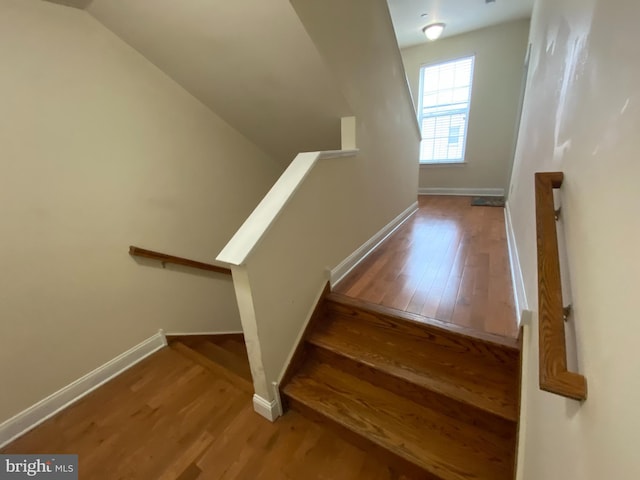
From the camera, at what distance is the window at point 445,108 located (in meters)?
4.41

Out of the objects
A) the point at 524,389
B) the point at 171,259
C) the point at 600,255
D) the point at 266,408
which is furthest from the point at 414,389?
the point at 171,259

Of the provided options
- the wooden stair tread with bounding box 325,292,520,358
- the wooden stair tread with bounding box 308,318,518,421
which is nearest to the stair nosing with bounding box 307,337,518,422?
the wooden stair tread with bounding box 308,318,518,421

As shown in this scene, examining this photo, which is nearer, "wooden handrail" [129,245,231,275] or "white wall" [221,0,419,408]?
"white wall" [221,0,419,408]

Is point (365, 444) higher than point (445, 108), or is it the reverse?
point (445, 108)

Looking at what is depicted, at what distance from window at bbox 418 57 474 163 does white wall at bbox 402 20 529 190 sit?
0.10 meters

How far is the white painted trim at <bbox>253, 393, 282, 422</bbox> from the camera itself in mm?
1527

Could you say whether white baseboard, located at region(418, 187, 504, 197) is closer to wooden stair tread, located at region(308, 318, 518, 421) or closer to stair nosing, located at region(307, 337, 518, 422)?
wooden stair tread, located at region(308, 318, 518, 421)

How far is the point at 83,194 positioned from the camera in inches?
67.7

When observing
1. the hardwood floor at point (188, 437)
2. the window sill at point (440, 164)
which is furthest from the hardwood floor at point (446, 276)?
the window sill at point (440, 164)

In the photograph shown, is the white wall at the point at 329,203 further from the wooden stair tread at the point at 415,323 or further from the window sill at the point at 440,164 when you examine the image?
the window sill at the point at 440,164

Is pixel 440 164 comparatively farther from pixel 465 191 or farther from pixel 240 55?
pixel 240 55
